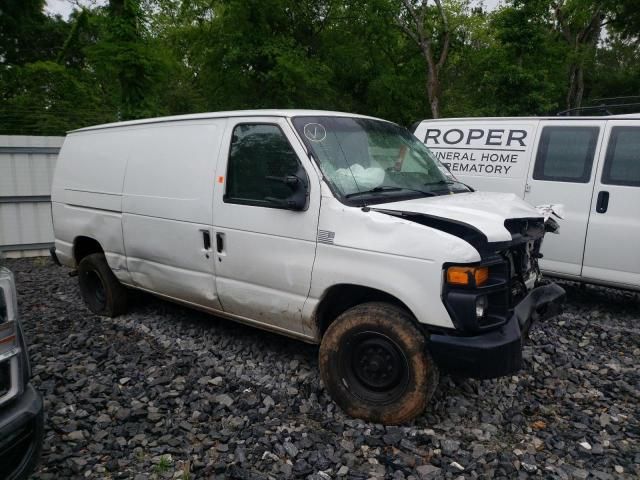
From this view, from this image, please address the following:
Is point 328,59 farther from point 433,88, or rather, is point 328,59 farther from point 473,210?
point 473,210

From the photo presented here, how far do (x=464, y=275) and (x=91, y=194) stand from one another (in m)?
4.10

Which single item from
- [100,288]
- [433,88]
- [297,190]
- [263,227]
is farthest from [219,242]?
[433,88]

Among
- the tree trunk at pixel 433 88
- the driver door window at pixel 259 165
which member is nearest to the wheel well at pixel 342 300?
the driver door window at pixel 259 165

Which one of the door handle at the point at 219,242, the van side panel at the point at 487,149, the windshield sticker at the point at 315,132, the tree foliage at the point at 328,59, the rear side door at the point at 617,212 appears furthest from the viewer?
the tree foliage at the point at 328,59

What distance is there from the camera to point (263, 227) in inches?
152

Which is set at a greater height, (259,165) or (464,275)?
A: (259,165)

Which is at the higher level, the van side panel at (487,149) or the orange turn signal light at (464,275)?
the van side panel at (487,149)

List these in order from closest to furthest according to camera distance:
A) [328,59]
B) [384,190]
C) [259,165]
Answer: [384,190] → [259,165] → [328,59]

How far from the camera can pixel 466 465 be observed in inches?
119

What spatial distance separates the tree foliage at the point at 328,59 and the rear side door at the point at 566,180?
7.47 meters

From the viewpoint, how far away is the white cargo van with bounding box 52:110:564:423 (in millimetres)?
3102

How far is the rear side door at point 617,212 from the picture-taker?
539 centimetres

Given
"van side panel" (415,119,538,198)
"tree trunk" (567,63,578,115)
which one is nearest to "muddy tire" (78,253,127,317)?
"van side panel" (415,119,538,198)

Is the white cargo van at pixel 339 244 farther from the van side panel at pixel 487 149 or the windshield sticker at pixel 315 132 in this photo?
the van side panel at pixel 487 149
